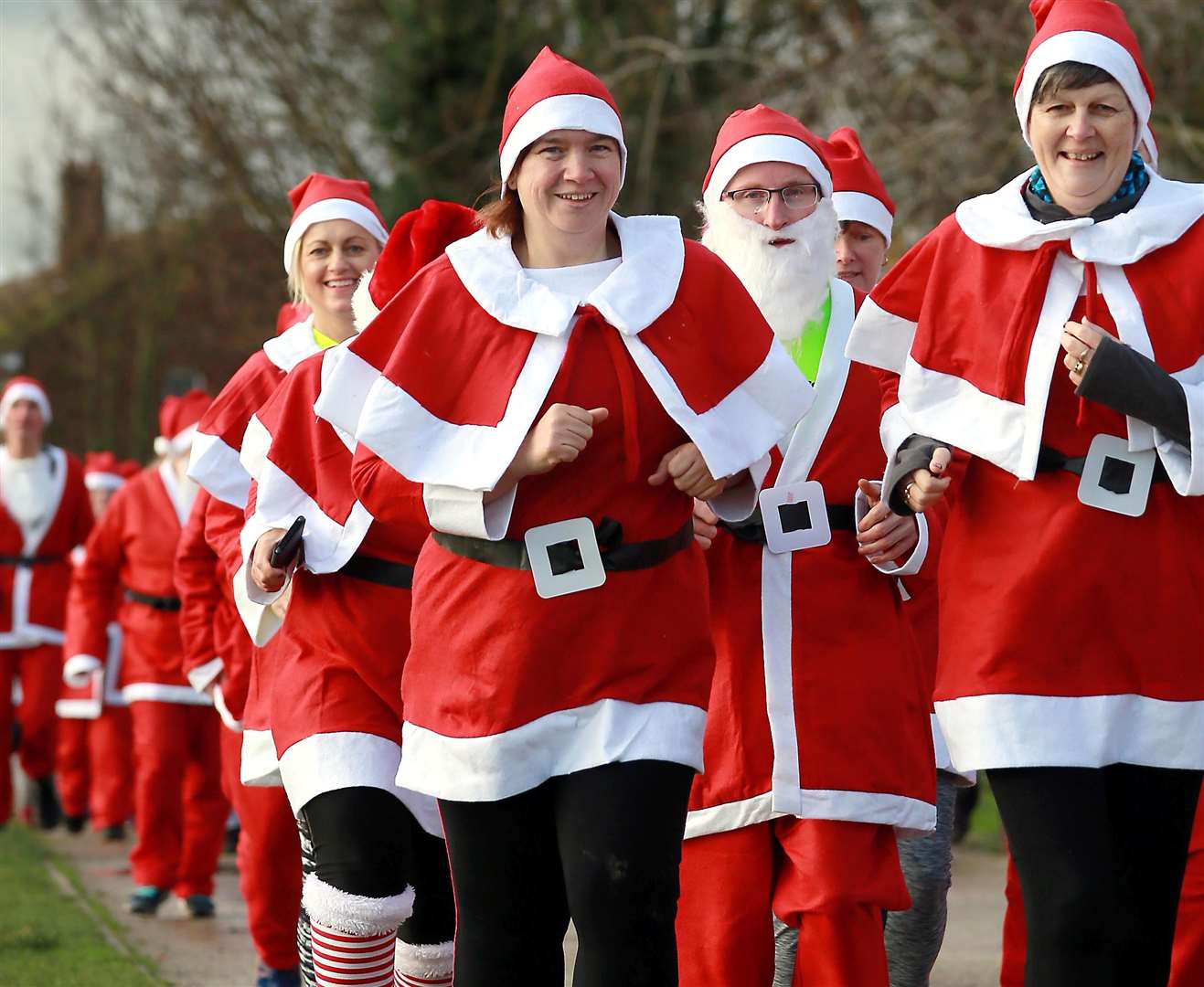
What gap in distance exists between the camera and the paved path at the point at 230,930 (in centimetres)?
773

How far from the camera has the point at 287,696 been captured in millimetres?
5309

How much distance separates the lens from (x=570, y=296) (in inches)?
167

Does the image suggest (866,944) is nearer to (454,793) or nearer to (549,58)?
(454,793)

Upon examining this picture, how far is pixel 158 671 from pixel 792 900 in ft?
19.3

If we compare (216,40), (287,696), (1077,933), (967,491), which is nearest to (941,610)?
(967,491)

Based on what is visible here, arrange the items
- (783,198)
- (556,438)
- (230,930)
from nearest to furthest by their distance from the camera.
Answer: (556,438) → (783,198) → (230,930)

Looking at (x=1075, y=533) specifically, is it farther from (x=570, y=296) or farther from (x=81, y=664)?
(x=81, y=664)

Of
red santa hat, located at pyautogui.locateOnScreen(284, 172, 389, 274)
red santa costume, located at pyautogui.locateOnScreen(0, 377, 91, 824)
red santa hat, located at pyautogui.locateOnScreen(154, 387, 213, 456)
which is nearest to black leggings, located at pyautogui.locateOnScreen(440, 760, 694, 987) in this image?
red santa hat, located at pyautogui.locateOnScreen(284, 172, 389, 274)

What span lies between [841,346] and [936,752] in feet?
3.82

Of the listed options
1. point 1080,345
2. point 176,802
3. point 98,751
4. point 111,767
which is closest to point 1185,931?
point 1080,345

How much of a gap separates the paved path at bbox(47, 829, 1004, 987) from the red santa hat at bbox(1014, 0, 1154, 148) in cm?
377

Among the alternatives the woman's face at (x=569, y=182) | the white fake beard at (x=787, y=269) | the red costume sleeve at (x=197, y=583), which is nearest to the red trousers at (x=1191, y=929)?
the white fake beard at (x=787, y=269)

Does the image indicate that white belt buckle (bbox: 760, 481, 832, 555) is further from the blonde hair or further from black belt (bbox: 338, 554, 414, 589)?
the blonde hair

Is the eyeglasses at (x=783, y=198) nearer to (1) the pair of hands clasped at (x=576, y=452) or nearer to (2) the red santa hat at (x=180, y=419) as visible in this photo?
(1) the pair of hands clasped at (x=576, y=452)
